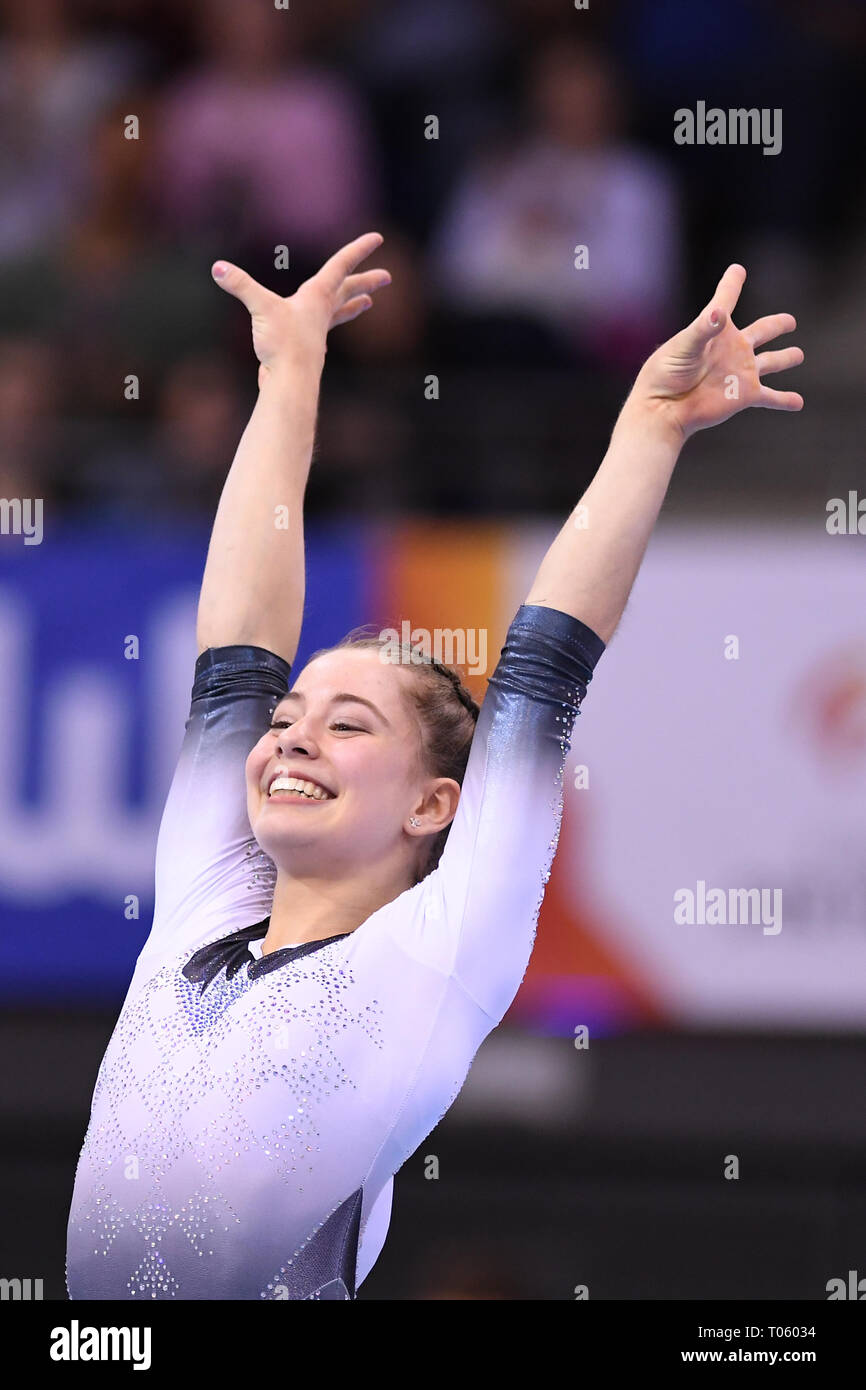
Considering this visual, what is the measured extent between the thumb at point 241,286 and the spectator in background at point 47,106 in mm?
2981

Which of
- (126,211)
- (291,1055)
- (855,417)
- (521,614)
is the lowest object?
(291,1055)

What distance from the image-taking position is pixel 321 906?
91.7 inches

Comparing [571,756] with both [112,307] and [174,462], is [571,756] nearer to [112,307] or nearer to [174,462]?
[174,462]

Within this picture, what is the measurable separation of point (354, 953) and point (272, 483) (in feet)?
2.39

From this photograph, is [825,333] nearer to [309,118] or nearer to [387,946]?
[309,118]

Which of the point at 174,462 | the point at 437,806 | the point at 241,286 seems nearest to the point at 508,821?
the point at 437,806

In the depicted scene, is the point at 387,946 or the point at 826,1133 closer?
the point at 387,946

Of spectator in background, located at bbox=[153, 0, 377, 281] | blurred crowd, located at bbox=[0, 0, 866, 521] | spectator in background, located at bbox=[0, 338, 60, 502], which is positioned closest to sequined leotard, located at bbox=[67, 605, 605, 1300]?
blurred crowd, located at bbox=[0, 0, 866, 521]

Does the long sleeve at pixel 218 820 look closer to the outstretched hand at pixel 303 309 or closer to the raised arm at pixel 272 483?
the raised arm at pixel 272 483

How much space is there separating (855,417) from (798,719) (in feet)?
2.63

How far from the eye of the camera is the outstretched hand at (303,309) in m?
2.65

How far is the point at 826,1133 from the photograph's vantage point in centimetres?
454

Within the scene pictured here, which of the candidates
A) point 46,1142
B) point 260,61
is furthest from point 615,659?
point 260,61

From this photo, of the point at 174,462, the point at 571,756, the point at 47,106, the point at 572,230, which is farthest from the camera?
the point at 47,106
